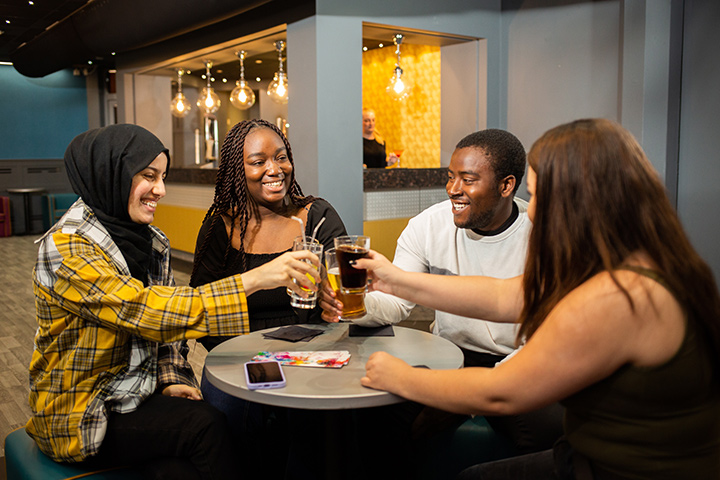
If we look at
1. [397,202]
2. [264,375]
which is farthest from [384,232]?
[264,375]

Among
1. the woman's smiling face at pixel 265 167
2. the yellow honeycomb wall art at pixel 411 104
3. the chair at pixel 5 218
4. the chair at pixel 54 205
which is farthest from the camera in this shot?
the chair at pixel 54 205

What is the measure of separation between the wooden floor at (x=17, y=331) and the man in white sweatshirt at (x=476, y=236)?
1.16 m

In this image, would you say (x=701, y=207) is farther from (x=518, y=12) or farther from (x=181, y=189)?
(x=181, y=189)

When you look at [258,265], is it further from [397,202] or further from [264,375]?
[397,202]

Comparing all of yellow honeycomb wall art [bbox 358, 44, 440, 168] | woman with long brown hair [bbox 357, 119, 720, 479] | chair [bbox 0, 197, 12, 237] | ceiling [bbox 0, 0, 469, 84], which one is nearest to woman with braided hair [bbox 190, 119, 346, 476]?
woman with long brown hair [bbox 357, 119, 720, 479]

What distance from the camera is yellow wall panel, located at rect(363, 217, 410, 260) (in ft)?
17.2

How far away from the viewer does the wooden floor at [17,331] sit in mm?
3281

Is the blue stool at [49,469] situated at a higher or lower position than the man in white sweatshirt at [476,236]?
lower

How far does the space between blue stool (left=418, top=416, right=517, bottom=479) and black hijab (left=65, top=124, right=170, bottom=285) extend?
3.78 feet

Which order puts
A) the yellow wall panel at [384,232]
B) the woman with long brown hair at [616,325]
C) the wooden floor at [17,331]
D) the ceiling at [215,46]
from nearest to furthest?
the woman with long brown hair at [616,325]
the wooden floor at [17,331]
the yellow wall panel at [384,232]
the ceiling at [215,46]

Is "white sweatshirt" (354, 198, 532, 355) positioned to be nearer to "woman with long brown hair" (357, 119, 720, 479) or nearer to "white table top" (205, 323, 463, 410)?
"white table top" (205, 323, 463, 410)

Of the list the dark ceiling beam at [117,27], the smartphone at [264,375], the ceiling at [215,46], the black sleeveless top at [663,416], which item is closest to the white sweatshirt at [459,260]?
the smartphone at [264,375]

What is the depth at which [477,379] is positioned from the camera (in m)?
1.26

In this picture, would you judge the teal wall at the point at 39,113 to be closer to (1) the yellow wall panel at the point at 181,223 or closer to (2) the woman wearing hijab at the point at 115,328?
(1) the yellow wall panel at the point at 181,223
